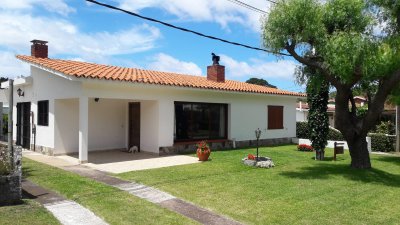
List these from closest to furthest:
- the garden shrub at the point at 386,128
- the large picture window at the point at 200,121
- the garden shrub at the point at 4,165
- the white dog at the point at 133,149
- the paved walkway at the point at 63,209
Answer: the paved walkway at the point at 63,209
the garden shrub at the point at 4,165
the white dog at the point at 133,149
the large picture window at the point at 200,121
the garden shrub at the point at 386,128

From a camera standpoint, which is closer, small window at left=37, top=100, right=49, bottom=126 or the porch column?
the porch column

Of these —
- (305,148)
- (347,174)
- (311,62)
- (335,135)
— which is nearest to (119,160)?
(311,62)

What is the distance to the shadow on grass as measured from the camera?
10630 mm

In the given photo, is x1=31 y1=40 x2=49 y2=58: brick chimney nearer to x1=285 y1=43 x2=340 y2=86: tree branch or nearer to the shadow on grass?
x1=285 y1=43 x2=340 y2=86: tree branch

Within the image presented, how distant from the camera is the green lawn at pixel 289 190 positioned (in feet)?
23.1

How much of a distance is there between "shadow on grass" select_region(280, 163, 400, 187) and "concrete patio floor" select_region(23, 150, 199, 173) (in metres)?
4.04

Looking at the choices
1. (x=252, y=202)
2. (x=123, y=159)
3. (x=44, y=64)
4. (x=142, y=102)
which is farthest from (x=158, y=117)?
(x=252, y=202)

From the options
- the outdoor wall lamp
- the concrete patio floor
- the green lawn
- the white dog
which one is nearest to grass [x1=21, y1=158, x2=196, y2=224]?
the green lawn

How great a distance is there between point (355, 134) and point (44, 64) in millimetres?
11596

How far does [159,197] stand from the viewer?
27.1 feet

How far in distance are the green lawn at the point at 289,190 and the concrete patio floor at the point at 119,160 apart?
0.97m

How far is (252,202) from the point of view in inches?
311

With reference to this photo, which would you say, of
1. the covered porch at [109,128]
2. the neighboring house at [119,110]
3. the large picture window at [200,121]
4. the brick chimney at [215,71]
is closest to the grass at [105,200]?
the neighboring house at [119,110]

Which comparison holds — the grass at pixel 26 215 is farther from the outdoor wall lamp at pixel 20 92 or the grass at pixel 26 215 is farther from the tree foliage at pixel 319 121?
the outdoor wall lamp at pixel 20 92
